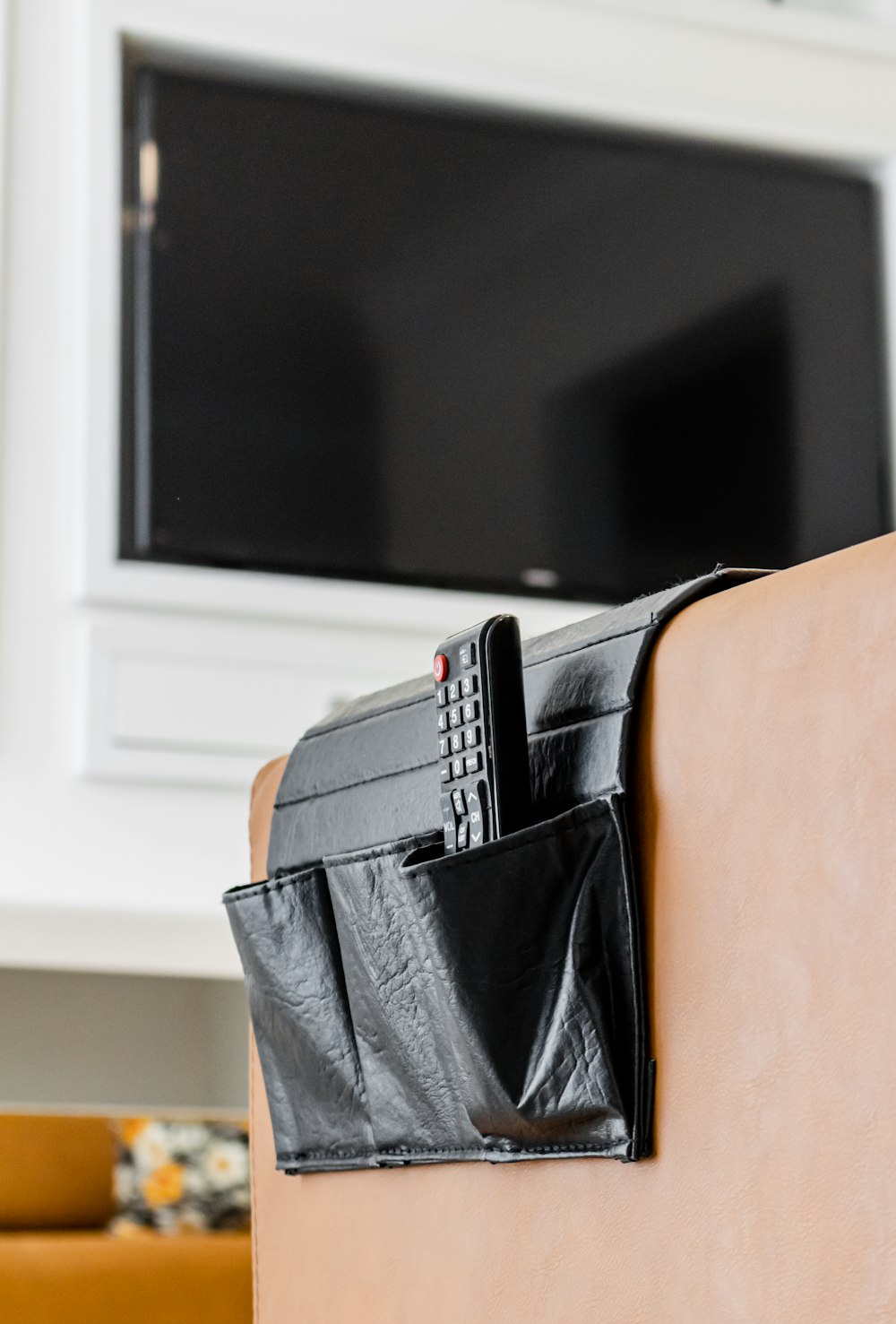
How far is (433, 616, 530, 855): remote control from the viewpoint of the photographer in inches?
24.4

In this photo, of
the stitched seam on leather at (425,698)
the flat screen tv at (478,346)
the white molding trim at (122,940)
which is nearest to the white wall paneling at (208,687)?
the flat screen tv at (478,346)

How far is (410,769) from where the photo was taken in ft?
2.40

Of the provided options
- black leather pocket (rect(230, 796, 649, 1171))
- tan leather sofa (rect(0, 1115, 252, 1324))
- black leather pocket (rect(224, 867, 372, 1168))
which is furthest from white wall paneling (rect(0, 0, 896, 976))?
black leather pocket (rect(230, 796, 649, 1171))

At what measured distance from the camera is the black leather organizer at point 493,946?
1.94 feet

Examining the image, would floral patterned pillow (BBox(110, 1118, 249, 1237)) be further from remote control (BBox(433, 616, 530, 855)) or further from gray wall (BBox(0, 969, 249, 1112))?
remote control (BBox(433, 616, 530, 855))

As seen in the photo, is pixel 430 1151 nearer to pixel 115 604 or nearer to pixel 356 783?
pixel 356 783

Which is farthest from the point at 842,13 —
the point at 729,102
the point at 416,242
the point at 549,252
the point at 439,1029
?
the point at 439,1029

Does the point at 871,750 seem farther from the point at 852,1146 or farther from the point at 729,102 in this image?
the point at 729,102

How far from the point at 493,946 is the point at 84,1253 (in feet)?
7.33

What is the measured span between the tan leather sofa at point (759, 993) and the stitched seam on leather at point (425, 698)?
16 mm

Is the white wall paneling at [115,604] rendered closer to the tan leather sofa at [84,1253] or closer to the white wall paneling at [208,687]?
the white wall paneling at [208,687]

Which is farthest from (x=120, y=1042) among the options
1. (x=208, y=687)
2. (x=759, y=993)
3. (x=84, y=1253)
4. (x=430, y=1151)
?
(x=759, y=993)

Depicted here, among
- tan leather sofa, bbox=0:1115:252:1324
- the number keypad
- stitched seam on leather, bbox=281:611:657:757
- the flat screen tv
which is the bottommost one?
tan leather sofa, bbox=0:1115:252:1324

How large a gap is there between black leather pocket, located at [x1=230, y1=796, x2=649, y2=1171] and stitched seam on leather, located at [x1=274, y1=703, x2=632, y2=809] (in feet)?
0.12
